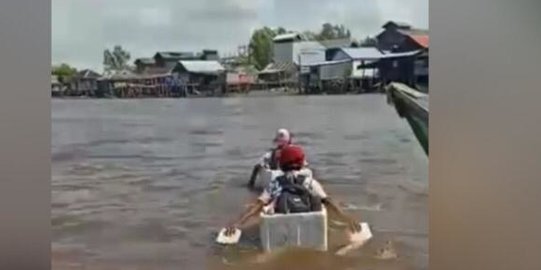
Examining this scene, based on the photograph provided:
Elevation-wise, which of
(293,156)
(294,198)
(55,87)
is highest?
(55,87)

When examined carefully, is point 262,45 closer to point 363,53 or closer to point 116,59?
point 363,53

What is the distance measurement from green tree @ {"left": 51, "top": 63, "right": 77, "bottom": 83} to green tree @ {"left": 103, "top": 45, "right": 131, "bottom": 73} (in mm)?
137

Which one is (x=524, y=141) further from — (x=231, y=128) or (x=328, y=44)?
(x=231, y=128)

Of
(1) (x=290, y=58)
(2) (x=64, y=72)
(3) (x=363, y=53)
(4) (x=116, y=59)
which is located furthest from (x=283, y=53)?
(2) (x=64, y=72)

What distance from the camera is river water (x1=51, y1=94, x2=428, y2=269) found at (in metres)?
2.93

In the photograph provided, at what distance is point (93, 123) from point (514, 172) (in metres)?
1.67

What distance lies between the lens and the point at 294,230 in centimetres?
292

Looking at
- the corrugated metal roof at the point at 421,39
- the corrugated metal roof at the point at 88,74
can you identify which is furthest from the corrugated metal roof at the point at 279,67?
the corrugated metal roof at the point at 88,74

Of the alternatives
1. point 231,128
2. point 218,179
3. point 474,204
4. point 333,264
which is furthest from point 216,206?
point 474,204

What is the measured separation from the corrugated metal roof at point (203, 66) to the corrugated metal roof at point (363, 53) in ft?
1.66

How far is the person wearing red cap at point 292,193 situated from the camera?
2941mm

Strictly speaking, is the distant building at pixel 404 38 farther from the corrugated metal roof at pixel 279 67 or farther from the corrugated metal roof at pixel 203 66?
Answer: the corrugated metal roof at pixel 203 66

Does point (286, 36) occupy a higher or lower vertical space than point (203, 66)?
higher

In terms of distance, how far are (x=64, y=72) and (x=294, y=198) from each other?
106 centimetres
